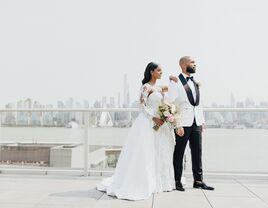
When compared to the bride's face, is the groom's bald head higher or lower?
higher

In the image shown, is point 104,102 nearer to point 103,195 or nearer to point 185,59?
point 185,59

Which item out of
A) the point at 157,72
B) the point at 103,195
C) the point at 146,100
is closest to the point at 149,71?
the point at 157,72

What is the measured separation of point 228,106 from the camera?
15.7 feet

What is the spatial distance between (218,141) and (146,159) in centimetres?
149

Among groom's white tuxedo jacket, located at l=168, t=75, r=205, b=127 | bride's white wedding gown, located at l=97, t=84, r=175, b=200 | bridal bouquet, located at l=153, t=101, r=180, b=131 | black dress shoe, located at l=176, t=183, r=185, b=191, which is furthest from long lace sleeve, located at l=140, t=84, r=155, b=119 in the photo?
black dress shoe, located at l=176, t=183, r=185, b=191

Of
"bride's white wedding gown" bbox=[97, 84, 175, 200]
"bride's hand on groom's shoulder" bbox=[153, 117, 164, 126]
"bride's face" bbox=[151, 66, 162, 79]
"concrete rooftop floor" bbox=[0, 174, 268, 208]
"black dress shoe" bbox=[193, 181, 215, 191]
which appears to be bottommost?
"concrete rooftop floor" bbox=[0, 174, 268, 208]

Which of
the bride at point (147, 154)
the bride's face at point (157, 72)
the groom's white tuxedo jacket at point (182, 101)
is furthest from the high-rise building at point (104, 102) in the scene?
the groom's white tuxedo jacket at point (182, 101)

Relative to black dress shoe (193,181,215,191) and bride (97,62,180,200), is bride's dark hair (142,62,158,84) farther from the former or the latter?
black dress shoe (193,181,215,191)

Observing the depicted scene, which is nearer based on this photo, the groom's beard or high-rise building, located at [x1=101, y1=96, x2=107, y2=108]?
the groom's beard

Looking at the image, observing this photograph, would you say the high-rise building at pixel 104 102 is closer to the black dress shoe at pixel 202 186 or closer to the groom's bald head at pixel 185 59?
the groom's bald head at pixel 185 59

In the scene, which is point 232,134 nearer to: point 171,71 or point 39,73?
point 171,71

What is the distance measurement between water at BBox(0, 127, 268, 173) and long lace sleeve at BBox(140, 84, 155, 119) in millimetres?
934

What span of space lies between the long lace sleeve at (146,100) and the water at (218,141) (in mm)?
934

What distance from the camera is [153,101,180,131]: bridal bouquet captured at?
12.3ft
